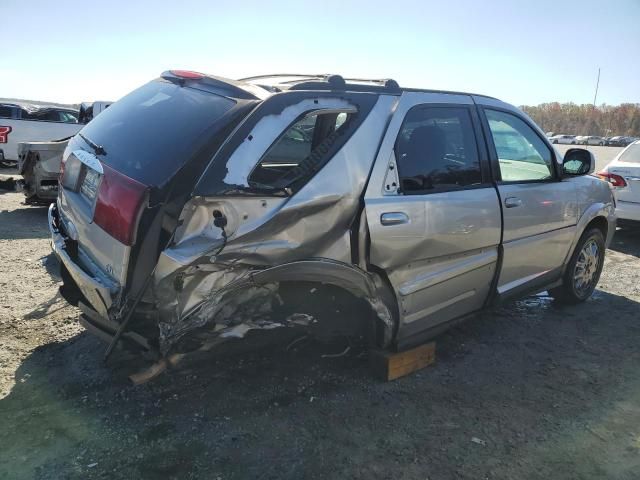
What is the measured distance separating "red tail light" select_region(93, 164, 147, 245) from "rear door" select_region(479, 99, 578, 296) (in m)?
2.56

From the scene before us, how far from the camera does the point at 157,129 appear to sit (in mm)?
2826

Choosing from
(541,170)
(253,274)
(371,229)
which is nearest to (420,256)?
(371,229)

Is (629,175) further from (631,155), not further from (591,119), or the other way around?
(591,119)

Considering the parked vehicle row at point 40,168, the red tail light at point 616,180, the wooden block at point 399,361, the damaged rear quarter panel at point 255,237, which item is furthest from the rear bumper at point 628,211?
the parked vehicle row at point 40,168

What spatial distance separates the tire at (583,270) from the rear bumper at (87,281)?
4.09 m

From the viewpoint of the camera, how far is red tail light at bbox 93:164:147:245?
2480mm

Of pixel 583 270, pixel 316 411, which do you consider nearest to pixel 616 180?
pixel 583 270

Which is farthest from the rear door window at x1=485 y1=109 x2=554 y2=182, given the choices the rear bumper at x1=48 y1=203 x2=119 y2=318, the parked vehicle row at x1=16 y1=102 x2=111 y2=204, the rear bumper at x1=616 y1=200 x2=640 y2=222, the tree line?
the tree line

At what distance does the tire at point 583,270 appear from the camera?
4855mm

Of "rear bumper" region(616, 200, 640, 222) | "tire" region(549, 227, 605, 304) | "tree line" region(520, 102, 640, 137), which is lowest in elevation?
"tire" region(549, 227, 605, 304)

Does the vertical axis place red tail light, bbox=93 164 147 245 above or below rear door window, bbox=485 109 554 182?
below

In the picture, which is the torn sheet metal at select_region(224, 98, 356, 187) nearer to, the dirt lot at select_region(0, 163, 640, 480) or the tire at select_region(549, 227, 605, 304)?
the dirt lot at select_region(0, 163, 640, 480)

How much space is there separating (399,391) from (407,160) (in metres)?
1.50

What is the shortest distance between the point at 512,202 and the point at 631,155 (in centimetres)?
555
